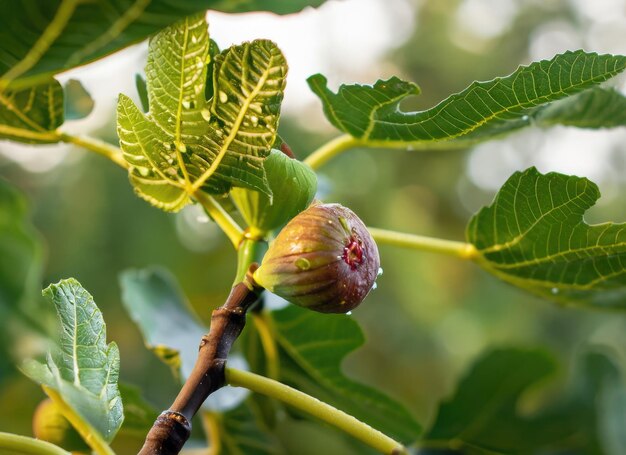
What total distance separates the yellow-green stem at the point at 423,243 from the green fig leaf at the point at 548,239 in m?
0.01

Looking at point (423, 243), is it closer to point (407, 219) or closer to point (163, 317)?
point (163, 317)

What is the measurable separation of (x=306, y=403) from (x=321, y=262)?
0.40 ft

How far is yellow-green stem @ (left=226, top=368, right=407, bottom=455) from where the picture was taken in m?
0.60

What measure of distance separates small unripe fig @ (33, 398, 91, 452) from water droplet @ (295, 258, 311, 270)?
0.44 meters

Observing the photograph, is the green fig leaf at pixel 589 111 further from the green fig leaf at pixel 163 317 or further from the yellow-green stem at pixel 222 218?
the green fig leaf at pixel 163 317

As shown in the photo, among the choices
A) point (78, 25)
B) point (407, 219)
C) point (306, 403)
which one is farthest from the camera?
point (407, 219)

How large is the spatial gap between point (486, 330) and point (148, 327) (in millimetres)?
4334

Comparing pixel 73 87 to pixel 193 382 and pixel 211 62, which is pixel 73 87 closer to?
pixel 211 62

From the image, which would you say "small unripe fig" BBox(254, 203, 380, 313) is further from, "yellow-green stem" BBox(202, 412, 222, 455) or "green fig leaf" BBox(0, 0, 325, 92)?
"yellow-green stem" BBox(202, 412, 222, 455)

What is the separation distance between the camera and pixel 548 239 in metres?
0.79

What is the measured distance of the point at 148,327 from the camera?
38.6 inches

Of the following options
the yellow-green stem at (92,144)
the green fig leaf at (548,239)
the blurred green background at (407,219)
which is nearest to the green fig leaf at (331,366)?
the green fig leaf at (548,239)

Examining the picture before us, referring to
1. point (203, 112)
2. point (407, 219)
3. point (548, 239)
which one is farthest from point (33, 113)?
point (407, 219)

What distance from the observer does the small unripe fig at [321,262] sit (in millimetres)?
590
